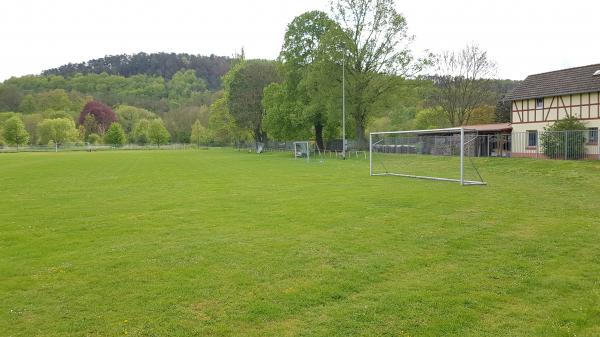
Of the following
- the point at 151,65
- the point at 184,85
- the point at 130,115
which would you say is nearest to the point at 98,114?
the point at 130,115

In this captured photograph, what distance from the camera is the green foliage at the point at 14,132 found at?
91.9 metres

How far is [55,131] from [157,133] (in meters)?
22.3

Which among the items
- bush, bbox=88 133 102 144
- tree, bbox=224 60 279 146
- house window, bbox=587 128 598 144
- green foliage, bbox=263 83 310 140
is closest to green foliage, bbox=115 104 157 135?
bush, bbox=88 133 102 144

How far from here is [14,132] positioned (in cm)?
9231

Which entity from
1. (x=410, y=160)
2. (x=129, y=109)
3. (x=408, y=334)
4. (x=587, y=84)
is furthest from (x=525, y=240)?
(x=129, y=109)

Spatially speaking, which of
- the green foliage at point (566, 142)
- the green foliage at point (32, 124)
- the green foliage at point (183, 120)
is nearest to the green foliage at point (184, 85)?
the green foliage at point (183, 120)

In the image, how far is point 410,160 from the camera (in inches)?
1256

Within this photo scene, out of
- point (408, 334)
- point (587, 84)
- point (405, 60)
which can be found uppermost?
point (405, 60)

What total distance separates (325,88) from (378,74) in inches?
202

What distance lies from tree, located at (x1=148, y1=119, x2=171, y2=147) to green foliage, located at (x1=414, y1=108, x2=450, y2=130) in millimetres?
68633

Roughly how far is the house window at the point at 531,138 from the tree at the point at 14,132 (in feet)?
307

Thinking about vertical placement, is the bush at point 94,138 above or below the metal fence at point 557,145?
above

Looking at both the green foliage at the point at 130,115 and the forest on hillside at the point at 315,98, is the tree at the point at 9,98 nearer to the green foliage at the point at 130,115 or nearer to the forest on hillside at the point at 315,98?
the forest on hillside at the point at 315,98

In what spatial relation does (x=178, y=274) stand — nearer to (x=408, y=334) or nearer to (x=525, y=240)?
(x=408, y=334)
